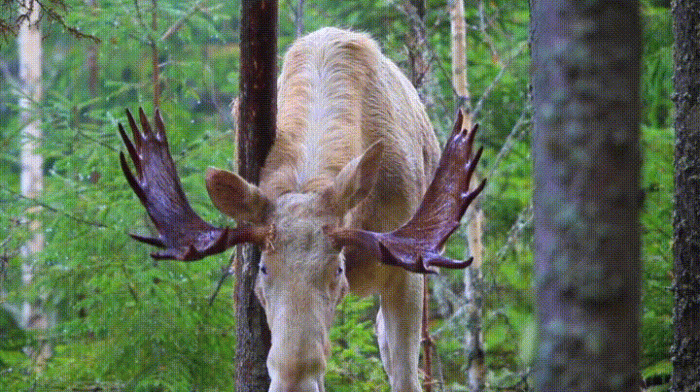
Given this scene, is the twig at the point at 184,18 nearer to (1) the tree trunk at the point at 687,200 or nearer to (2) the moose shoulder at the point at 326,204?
(2) the moose shoulder at the point at 326,204

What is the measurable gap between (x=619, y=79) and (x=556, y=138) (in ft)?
0.70

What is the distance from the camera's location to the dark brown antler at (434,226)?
19.1 feet

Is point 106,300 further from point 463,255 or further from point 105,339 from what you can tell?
point 463,255

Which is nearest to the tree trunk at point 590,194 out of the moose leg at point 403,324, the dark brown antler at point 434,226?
the dark brown antler at point 434,226

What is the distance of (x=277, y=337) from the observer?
561 centimetres

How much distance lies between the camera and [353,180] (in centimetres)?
610

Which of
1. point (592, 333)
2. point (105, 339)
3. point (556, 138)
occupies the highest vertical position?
point (556, 138)

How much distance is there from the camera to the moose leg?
7.28m

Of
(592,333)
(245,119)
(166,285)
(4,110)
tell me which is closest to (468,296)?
(166,285)

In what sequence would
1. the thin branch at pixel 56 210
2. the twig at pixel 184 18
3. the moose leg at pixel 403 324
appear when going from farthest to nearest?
the twig at pixel 184 18
the thin branch at pixel 56 210
the moose leg at pixel 403 324

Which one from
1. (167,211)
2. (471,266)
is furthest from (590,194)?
(471,266)

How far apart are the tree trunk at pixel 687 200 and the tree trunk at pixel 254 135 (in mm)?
2425

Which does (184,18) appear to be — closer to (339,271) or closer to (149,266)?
(149,266)

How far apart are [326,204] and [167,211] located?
3.02 feet
